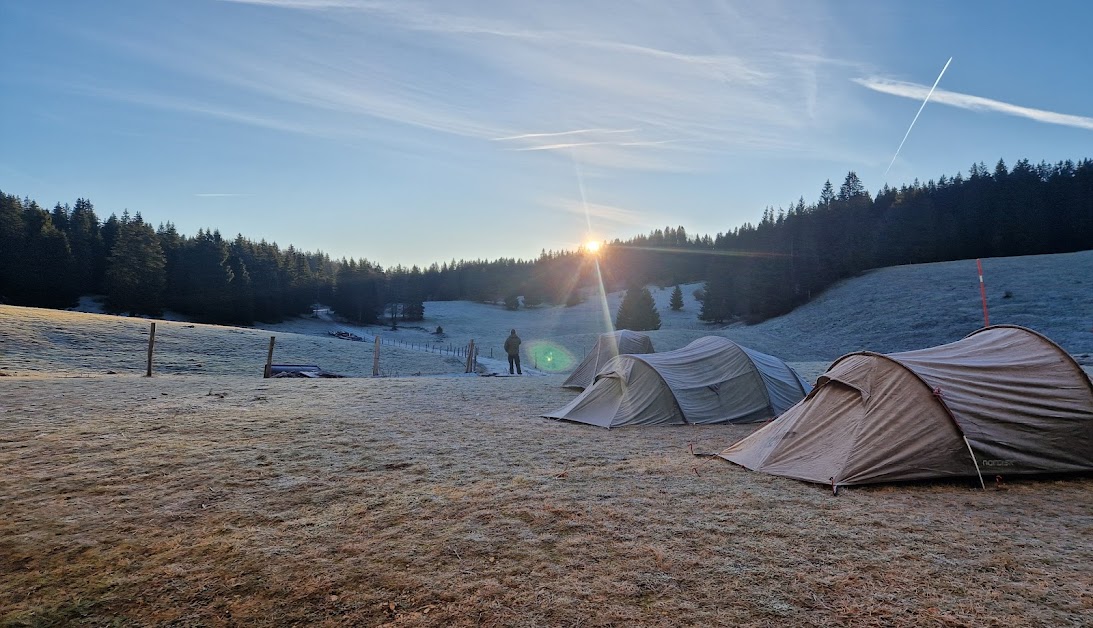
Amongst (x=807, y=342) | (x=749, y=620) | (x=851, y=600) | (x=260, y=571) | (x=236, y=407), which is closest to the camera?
(x=749, y=620)

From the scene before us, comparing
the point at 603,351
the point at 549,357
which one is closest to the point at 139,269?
the point at 549,357

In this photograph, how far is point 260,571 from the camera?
468 centimetres

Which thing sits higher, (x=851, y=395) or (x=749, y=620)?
(x=851, y=395)

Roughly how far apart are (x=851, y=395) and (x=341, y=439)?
859 centimetres

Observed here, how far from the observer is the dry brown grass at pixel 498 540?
4.06 meters

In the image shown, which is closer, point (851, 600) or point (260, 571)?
point (851, 600)

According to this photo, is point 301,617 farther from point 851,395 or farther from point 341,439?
point 851,395

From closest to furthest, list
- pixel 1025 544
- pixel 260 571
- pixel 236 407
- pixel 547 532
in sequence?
pixel 260 571 → pixel 1025 544 → pixel 547 532 → pixel 236 407

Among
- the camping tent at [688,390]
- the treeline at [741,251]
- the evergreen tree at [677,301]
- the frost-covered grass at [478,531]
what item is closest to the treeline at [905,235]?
the treeline at [741,251]

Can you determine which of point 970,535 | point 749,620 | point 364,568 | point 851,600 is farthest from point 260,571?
point 970,535

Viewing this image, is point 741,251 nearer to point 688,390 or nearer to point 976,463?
point 688,390

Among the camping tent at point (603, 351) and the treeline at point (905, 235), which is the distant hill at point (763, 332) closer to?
the treeline at point (905, 235)

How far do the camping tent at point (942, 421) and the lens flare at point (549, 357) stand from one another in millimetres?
34195

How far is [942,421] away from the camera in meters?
7.16
